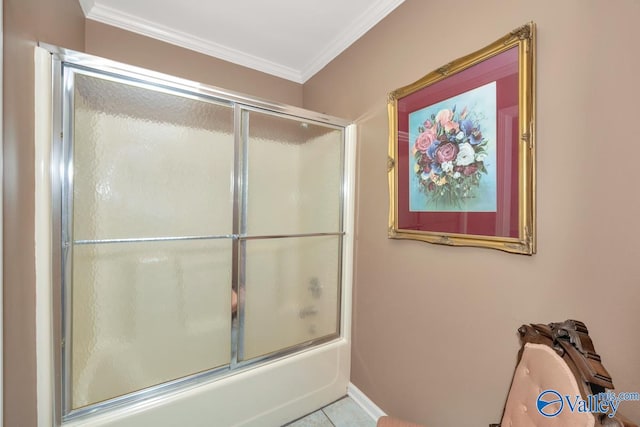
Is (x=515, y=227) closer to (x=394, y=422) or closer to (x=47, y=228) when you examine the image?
(x=394, y=422)

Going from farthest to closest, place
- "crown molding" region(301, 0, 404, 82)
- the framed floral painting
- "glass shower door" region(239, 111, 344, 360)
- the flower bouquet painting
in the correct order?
"glass shower door" region(239, 111, 344, 360) < "crown molding" region(301, 0, 404, 82) < the flower bouquet painting < the framed floral painting

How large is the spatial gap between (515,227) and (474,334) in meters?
0.52

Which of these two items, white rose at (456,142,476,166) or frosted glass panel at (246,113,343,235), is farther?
frosted glass panel at (246,113,343,235)

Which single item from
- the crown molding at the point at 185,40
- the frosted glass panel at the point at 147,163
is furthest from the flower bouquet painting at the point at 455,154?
the crown molding at the point at 185,40

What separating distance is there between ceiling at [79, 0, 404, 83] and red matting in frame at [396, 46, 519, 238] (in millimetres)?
733

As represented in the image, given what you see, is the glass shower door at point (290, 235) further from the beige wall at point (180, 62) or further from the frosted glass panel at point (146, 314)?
the beige wall at point (180, 62)

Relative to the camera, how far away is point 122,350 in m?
1.35

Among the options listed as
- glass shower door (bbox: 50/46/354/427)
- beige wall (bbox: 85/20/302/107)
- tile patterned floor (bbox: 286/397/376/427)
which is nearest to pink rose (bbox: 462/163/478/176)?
glass shower door (bbox: 50/46/354/427)

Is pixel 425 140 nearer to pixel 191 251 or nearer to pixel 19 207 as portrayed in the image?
pixel 191 251

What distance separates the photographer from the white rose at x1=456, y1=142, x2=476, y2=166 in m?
1.16

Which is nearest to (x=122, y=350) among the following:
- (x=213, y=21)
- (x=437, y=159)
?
(x=437, y=159)

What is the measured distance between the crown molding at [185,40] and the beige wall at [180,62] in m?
0.03

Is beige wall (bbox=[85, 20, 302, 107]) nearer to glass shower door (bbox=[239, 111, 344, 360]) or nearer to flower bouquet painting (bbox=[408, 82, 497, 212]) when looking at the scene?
glass shower door (bbox=[239, 111, 344, 360])

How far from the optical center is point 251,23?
5.91ft
